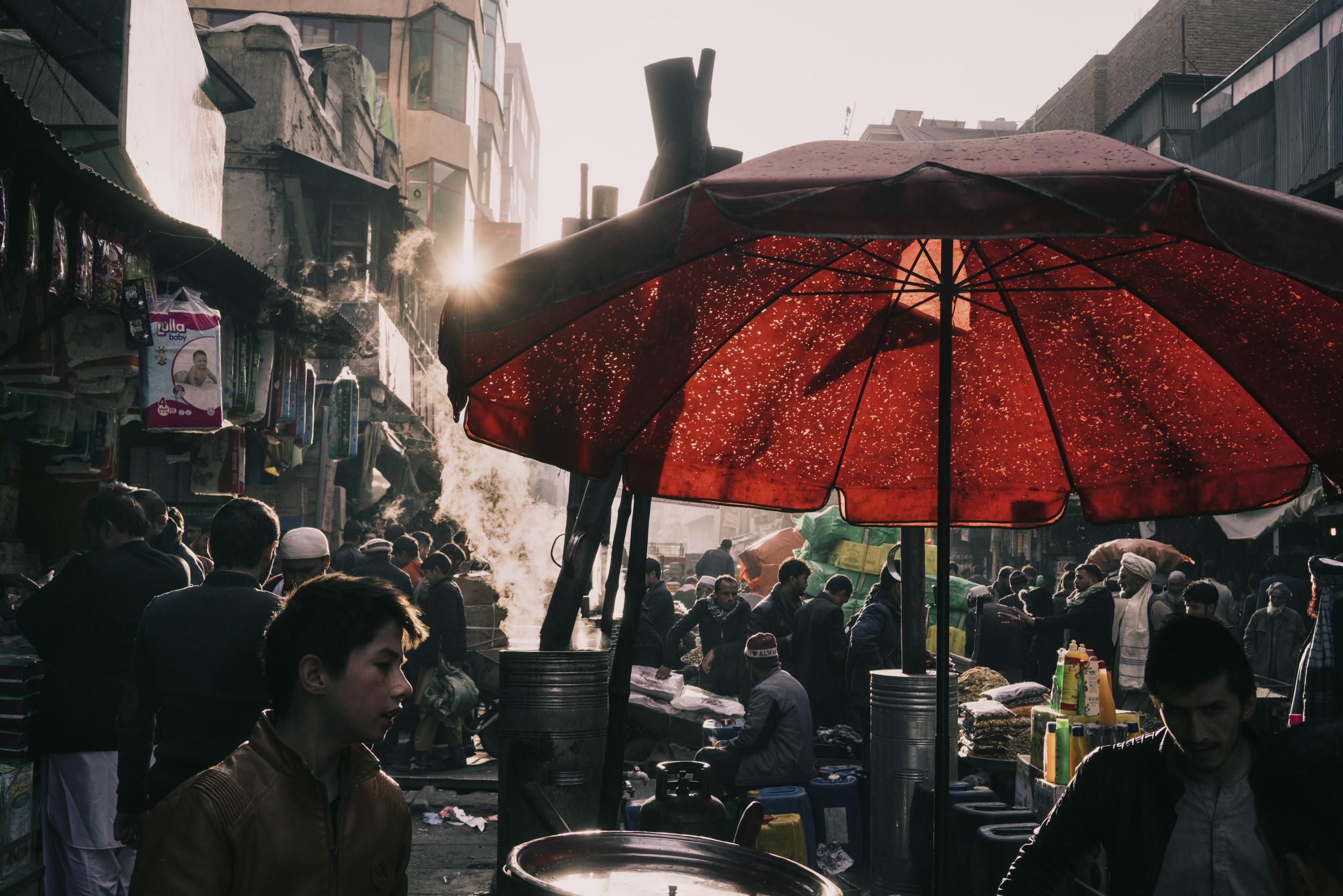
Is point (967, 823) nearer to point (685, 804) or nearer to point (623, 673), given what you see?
point (685, 804)

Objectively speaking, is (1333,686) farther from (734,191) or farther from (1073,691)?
(734,191)

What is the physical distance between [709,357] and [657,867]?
2.03m

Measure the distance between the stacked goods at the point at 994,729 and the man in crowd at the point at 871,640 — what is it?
1.85m

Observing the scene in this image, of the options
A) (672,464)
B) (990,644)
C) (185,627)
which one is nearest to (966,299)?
(672,464)

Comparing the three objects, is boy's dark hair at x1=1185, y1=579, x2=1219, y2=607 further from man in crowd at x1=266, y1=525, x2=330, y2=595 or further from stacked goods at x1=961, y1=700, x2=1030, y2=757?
man in crowd at x1=266, y1=525, x2=330, y2=595

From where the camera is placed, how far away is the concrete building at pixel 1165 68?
96.2ft

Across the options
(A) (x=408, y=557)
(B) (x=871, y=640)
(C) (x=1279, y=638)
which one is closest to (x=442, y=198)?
(A) (x=408, y=557)

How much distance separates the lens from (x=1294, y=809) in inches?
83.5

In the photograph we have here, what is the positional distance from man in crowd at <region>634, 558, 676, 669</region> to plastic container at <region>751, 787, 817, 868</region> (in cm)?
417

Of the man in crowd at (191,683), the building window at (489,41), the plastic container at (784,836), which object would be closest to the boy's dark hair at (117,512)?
the man in crowd at (191,683)

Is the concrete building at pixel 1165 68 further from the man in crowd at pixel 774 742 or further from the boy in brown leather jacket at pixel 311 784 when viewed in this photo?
the boy in brown leather jacket at pixel 311 784

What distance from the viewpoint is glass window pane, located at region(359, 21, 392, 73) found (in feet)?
102

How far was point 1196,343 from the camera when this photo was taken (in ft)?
12.4

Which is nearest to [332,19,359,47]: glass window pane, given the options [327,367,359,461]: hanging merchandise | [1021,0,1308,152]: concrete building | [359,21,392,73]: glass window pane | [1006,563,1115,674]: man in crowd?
[359,21,392,73]: glass window pane
